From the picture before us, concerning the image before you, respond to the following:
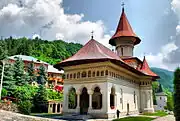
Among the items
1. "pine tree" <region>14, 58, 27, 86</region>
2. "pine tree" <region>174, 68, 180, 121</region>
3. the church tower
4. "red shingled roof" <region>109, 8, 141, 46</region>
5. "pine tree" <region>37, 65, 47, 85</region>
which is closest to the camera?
"pine tree" <region>174, 68, 180, 121</region>

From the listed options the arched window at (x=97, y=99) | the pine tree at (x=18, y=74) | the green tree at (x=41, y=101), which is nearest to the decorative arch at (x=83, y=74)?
the arched window at (x=97, y=99)

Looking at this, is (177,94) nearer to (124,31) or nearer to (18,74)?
(124,31)

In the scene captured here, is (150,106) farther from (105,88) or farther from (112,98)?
(105,88)

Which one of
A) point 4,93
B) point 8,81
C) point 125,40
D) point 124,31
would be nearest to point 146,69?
point 125,40

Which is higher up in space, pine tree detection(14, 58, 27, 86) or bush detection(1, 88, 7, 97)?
pine tree detection(14, 58, 27, 86)

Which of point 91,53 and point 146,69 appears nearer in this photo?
point 91,53

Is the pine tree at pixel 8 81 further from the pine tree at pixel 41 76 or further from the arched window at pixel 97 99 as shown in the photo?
the pine tree at pixel 41 76

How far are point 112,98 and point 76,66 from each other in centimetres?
607

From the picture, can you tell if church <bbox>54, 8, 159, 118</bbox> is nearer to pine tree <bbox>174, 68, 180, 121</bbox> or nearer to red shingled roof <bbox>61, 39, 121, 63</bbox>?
red shingled roof <bbox>61, 39, 121, 63</bbox>

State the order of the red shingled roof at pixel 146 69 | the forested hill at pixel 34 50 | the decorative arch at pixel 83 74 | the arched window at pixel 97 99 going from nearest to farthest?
the decorative arch at pixel 83 74
the arched window at pixel 97 99
the red shingled roof at pixel 146 69
the forested hill at pixel 34 50

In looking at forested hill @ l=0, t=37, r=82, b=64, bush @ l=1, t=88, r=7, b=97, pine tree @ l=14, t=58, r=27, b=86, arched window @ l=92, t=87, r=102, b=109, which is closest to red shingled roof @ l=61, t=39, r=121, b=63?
arched window @ l=92, t=87, r=102, b=109

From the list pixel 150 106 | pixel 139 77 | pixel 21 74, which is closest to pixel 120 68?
pixel 139 77

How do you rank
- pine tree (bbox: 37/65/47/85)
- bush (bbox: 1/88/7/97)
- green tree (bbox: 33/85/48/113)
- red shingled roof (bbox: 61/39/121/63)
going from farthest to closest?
pine tree (bbox: 37/65/47/85) → green tree (bbox: 33/85/48/113) → bush (bbox: 1/88/7/97) → red shingled roof (bbox: 61/39/121/63)

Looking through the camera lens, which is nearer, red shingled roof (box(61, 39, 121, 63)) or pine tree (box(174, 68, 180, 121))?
pine tree (box(174, 68, 180, 121))
